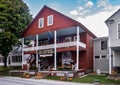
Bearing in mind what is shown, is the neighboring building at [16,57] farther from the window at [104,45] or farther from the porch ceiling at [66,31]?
the window at [104,45]

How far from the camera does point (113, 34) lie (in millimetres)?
32031

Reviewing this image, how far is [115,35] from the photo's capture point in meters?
31.8

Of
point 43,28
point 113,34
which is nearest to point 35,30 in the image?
point 43,28

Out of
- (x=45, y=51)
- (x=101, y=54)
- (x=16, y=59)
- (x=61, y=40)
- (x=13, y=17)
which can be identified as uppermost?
(x=13, y=17)

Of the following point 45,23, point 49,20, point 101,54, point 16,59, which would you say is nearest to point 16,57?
point 16,59

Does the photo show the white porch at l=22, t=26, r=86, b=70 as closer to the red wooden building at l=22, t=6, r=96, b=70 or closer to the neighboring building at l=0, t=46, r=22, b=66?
the red wooden building at l=22, t=6, r=96, b=70

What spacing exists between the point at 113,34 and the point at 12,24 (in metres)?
20.5

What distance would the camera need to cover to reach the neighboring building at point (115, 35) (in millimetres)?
31592

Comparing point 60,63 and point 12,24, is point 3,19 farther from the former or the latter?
point 60,63

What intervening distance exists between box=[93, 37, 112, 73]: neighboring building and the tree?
14636 mm

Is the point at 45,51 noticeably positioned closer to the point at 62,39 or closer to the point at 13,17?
the point at 62,39

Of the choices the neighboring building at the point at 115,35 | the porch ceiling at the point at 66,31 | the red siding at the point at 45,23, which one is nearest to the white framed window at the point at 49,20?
the red siding at the point at 45,23

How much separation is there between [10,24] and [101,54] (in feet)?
55.0

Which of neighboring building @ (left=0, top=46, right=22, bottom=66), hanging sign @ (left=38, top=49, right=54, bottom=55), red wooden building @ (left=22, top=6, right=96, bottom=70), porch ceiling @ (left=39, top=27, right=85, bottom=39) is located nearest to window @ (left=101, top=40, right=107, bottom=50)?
red wooden building @ (left=22, top=6, right=96, bottom=70)
